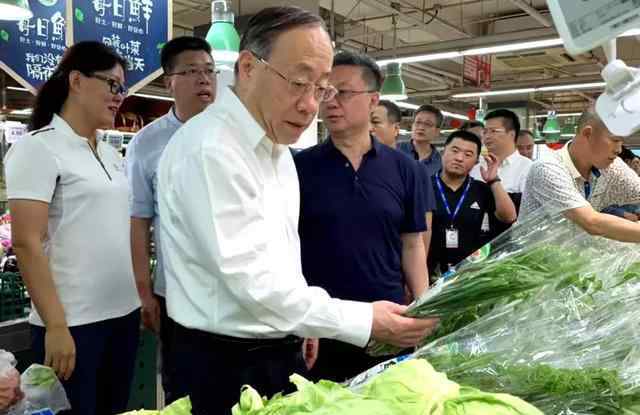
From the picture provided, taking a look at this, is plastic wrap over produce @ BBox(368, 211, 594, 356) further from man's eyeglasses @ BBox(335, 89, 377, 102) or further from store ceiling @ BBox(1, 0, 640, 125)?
store ceiling @ BBox(1, 0, 640, 125)

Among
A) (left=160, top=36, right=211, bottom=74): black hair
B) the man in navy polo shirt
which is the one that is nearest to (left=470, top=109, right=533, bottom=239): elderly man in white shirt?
the man in navy polo shirt

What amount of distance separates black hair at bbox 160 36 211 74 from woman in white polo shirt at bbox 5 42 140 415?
427 millimetres

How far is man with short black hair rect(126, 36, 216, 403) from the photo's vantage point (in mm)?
2564

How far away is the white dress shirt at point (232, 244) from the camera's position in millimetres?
1384

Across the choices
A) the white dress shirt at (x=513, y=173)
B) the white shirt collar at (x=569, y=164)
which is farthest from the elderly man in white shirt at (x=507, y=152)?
the white shirt collar at (x=569, y=164)

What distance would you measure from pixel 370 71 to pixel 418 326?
116 cm

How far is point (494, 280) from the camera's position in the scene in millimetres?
1318

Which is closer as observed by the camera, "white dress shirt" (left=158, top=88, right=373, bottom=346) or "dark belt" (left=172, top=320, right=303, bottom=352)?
"white dress shirt" (left=158, top=88, right=373, bottom=346)

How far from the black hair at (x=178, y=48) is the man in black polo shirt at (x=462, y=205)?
1.63m

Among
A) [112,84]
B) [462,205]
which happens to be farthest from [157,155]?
[462,205]

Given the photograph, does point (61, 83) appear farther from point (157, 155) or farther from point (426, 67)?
point (426, 67)

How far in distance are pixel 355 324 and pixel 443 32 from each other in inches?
428

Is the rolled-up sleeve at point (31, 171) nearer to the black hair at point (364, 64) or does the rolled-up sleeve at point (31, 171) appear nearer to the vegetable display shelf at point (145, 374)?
the black hair at point (364, 64)

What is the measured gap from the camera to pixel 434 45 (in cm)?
1002
